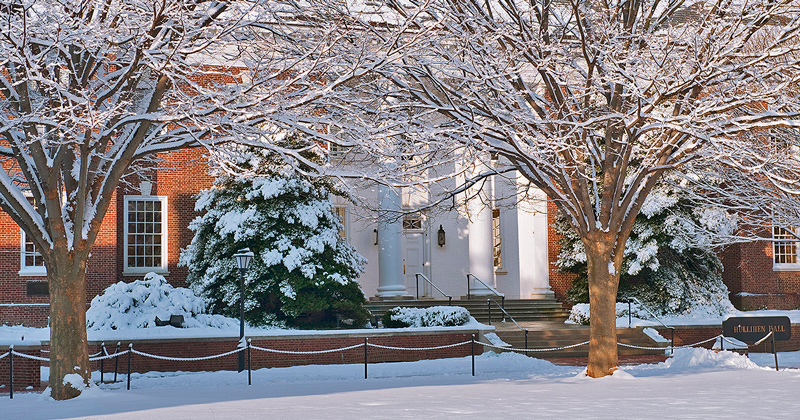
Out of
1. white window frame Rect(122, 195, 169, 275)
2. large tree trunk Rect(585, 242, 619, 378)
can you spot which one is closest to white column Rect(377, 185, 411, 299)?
white window frame Rect(122, 195, 169, 275)

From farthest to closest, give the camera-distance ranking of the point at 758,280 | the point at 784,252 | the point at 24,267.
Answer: the point at 784,252 < the point at 758,280 < the point at 24,267

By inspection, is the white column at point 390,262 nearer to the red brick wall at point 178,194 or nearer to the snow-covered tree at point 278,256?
the snow-covered tree at point 278,256

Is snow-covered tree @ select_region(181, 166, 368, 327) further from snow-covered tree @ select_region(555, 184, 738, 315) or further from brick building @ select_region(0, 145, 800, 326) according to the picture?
snow-covered tree @ select_region(555, 184, 738, 315)

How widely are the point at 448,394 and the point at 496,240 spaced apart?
16.8 metres

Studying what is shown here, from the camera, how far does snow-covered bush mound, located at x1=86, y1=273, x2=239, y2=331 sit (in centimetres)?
1819

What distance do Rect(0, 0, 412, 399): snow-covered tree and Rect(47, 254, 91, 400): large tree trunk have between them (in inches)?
0.6

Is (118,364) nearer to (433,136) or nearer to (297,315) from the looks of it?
(297,315)

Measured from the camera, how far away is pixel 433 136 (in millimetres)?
12391

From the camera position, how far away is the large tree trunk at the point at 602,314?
14.5 m

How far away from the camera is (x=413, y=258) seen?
1067 inches

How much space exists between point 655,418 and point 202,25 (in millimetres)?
7878

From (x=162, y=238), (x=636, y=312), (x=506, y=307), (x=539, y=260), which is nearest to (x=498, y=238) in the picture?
(x=539, y=260)

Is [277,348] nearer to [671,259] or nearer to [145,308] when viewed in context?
[145,308]

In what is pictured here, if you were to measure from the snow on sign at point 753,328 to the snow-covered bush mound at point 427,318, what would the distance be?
6.14 metres
